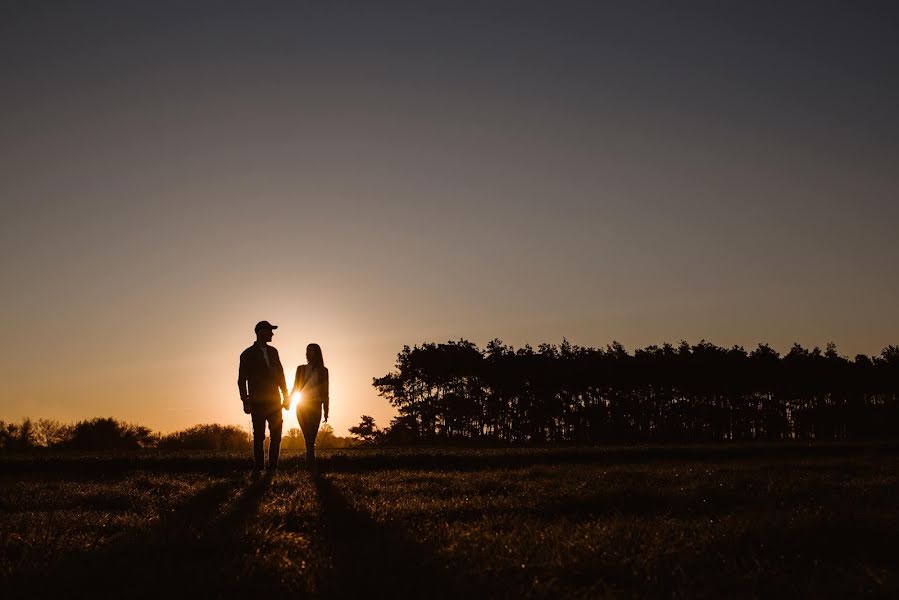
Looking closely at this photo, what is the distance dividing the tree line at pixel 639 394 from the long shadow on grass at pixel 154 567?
252ft

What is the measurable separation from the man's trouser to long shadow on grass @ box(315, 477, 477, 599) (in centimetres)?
742

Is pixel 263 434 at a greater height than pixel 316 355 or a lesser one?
lesser

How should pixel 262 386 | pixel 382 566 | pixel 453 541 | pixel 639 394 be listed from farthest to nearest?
pixel 639 394 → pixel 262 386 → pixel 453 541 → pixel 382 566

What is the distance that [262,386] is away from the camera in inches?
575

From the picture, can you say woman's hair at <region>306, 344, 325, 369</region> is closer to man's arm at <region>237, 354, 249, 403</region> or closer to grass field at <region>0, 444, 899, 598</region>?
man's arm at <region>237, 354, 249, 403</region>

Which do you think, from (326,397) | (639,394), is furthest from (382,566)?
(639,394)

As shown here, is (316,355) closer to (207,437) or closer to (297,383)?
(297,383)

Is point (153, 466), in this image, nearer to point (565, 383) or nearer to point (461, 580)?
point (461, 580)

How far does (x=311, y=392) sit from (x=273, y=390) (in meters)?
0.80

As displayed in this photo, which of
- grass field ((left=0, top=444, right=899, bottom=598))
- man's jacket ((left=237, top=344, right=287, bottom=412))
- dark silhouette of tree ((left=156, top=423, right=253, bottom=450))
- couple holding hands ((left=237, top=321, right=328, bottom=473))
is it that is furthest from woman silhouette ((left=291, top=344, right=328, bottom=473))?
dark silhouette of tree ((left=156, top=423, right=253, bottom=450))

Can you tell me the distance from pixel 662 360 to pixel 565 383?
50.3 ft

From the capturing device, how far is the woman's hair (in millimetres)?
15008

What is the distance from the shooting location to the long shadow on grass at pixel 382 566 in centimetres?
459

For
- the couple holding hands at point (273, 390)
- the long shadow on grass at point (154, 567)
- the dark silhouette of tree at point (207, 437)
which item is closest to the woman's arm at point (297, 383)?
the couple holding hands at point (273, 390)
